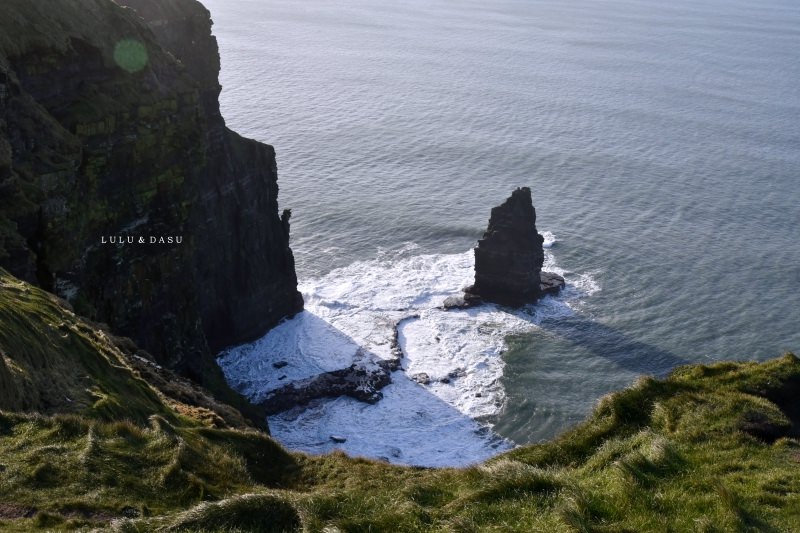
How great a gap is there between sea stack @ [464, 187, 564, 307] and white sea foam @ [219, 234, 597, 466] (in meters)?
1.33

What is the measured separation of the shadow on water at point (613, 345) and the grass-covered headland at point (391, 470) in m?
41.6

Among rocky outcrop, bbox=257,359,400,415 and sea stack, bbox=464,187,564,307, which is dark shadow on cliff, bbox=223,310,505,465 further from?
sea stack, bbox=464,187,564,307

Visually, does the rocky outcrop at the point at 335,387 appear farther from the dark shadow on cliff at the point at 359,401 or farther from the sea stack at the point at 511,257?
the sea stack at the point at 511,257

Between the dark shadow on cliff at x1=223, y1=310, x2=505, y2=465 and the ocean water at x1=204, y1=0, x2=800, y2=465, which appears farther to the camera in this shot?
the ocean water at x1=204, y1=0, x2=800, y2=465

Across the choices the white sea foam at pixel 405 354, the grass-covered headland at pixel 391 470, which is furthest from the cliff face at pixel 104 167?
the grass-covered headland at pixel 391 470

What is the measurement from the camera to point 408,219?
303ft

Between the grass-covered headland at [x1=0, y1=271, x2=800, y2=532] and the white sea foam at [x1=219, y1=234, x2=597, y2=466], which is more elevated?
the grass-covered headland at [x1=0, y1=271, x2=800, y2=532]

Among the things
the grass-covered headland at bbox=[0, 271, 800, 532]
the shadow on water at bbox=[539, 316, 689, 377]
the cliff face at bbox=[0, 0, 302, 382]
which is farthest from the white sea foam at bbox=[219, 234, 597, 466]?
the grass-covered headland at bbox=[0, 271, 800, 532]

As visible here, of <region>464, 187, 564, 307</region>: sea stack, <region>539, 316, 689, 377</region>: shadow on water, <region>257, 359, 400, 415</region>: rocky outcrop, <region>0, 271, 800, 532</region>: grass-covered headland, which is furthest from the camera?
<region>464, 187, 564, 307</region>: sea stack

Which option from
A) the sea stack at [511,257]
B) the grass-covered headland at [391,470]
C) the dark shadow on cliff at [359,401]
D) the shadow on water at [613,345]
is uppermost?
the grass-covered headland at [391,470]

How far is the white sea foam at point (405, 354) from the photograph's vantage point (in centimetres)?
5494

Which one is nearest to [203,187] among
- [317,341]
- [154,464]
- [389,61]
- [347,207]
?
[317,341]

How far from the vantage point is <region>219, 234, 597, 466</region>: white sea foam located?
54938mm

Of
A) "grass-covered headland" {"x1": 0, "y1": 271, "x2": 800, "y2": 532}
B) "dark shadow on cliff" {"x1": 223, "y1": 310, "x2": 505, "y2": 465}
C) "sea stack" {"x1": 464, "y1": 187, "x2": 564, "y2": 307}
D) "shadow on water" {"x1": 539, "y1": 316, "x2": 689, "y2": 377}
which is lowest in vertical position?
"dark shadow on cliff" {"x1": 223, "y1": 310, "x2": 505, "y2": 465}
